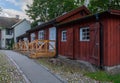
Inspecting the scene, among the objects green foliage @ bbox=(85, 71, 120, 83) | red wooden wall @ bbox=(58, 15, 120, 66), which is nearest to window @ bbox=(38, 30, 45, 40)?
red wooden wall @ bbox=(58, 15, 120, 66)

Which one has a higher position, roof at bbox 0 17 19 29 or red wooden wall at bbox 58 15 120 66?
roof at bbox 0 17 19 29

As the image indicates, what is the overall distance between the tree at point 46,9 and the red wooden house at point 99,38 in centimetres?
3167

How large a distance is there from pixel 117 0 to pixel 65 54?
1374 cm

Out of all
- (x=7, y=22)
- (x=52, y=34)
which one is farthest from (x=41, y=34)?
(x=7, y=22)

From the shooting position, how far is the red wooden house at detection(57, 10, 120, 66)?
13578 millimetres

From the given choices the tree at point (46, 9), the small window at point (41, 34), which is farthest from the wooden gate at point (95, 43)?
the tree at point (46, 9)

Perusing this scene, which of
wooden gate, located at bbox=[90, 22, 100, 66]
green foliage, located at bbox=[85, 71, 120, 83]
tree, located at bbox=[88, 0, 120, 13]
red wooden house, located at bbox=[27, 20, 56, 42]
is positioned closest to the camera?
green foliage, located at bbox=[85, 71, 120, 83]

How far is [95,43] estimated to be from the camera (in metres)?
14.5

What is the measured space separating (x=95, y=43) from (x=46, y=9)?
43806mm

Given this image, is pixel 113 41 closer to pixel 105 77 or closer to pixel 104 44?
pixel 104 44

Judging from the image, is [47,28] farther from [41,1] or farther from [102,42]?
[41,1]

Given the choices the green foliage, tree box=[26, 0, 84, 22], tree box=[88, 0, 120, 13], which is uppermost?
tree box=[26, 0, 84, 22]

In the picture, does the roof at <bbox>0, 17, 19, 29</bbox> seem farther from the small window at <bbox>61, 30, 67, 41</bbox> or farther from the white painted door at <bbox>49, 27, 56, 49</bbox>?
the small window at <bbox>61, 30, 67, 41</bbox>

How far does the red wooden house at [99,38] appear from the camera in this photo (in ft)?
44.5
